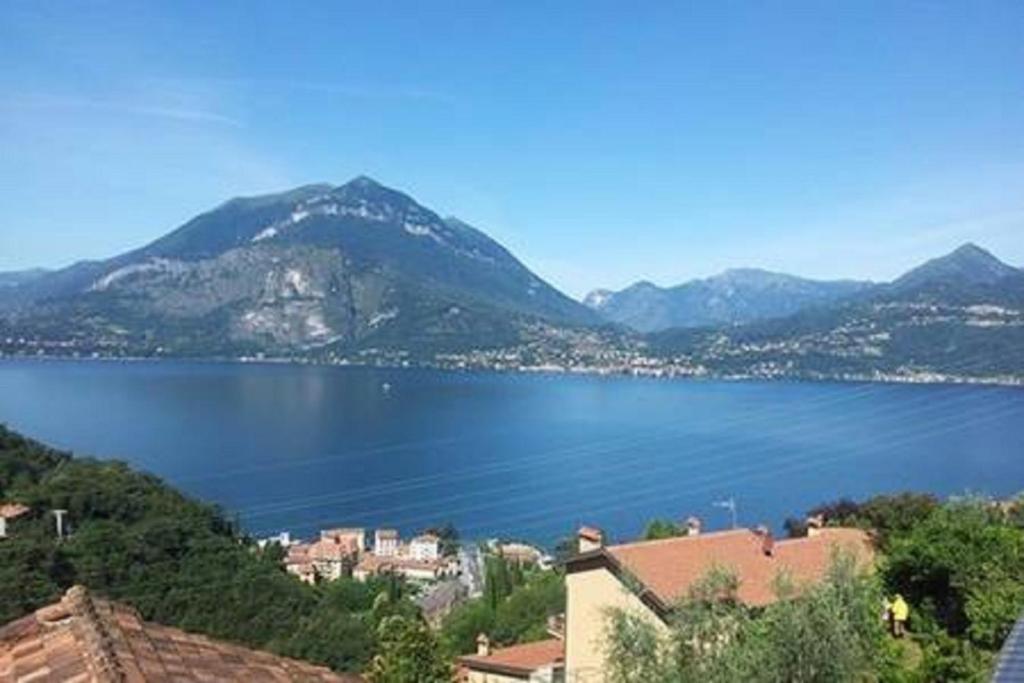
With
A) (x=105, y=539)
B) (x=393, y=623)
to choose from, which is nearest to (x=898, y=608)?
(x=393, y=623)

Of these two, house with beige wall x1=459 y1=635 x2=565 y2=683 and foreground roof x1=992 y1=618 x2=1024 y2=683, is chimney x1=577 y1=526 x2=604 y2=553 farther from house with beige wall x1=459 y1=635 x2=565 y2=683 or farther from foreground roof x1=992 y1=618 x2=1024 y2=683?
foreground roof x1=992 y1=618 x2=1024 y2=683

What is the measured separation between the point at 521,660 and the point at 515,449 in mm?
90674

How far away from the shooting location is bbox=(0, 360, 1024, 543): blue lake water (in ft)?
277

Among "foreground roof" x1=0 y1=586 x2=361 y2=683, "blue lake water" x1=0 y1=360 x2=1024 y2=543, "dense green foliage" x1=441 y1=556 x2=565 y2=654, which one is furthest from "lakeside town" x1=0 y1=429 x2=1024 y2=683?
"blue lake water" x1=0 y1=360 x2=1024 y2=543

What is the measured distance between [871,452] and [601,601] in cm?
9555

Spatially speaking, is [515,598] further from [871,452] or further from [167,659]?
[871,452]

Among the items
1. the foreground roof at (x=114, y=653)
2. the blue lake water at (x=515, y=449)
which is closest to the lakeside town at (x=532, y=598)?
the foreground roof at (x=114, y=653)

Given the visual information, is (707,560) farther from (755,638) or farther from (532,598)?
(532,598)

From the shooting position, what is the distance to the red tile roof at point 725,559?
16094 mm

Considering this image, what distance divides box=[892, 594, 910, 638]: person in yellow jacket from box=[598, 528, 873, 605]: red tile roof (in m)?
0.99

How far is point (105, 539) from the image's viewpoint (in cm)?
4225

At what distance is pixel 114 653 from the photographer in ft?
10.3

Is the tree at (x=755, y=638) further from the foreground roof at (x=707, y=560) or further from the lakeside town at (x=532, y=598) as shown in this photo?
the foreground roof at (x=707, y=560)

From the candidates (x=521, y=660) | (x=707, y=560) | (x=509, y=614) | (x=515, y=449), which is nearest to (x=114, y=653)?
(x=707, y=560)
